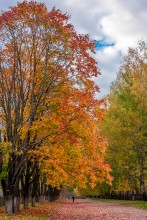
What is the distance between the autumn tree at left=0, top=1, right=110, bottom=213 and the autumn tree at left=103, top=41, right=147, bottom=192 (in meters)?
21.0

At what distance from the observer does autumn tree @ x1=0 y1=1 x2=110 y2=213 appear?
71.8 feet

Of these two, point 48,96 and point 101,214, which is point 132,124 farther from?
point 48,96

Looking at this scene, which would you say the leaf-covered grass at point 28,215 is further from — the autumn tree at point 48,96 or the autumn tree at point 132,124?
the autumn tree at point 132,124

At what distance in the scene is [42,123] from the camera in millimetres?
21750

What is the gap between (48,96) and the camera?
23719 millimetres

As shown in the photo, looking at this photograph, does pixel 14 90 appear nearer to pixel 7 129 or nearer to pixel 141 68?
pixel 7 129

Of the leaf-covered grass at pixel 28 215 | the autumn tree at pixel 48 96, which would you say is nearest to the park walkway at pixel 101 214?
the leaf-covered grass at pixel 28 215

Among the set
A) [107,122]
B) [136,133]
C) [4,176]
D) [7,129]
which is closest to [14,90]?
[7,129]

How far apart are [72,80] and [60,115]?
2.75 metres

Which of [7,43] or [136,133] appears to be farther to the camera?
[136,133]

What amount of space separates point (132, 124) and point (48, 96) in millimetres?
23483

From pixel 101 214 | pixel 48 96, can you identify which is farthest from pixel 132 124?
pixel 48 96

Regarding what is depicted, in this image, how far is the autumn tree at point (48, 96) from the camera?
862 inches

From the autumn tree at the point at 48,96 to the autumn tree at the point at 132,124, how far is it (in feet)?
69.0
